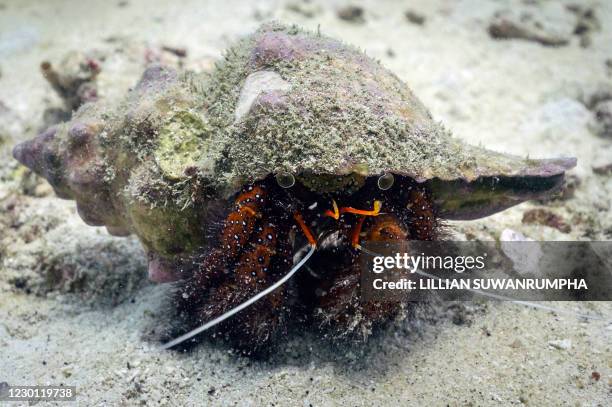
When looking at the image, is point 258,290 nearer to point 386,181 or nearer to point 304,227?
point 304,227

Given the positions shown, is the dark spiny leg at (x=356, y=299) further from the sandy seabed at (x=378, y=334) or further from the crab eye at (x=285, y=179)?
the crab eye at (x=285, y=179)

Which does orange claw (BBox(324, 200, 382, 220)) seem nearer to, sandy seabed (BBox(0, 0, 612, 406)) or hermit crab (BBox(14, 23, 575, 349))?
hermit crab (BBox(14, 23, 575, 349))

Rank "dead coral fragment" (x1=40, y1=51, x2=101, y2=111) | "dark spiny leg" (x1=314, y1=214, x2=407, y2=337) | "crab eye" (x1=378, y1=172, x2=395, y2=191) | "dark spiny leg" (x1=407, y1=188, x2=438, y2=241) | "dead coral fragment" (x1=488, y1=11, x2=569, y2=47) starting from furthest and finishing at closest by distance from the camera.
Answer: "dead coral fragment" (x1=488, y1=11, x2=569, y2=47) → "dead coral fragment" (x1=40, y1=51, x2=101, y2=111) → "dark spiny leg" (x1=407, y1=188, x2=438, y2=241) → "dark spiny leg" (x1=314, y1=214, x2=407, y2=337) → "crab eye" (x1=378, y1=172, x2=395, y2=191)

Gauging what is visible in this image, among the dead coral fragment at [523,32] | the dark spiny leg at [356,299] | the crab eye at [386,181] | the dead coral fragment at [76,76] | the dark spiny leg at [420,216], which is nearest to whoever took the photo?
the crab eye at [386,181]

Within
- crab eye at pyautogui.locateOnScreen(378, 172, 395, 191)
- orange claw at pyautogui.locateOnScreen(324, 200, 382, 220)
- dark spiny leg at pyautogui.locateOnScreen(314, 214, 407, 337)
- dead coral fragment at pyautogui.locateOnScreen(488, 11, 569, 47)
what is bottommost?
dead coral fragment at pyautogui.locateOnScreen(488, 11, 569, 47)

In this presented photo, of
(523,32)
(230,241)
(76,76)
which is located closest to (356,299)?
(230,241)

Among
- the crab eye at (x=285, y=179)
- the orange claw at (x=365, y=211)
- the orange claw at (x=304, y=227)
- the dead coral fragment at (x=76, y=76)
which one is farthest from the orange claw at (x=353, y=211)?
the dead coral fragment at (x=76, y=76)

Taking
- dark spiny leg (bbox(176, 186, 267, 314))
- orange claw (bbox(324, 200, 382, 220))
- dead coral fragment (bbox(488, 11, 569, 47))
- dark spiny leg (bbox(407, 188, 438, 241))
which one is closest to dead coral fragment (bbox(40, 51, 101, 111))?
dark spiny leg (bbox(176, 186, 267, 314))

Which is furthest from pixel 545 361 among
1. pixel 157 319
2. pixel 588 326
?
pixel 157 319
